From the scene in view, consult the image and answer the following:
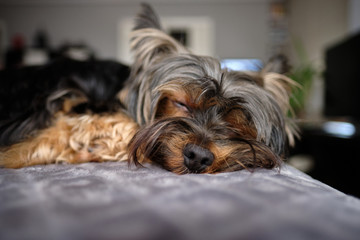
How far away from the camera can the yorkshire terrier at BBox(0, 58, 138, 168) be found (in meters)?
1.21

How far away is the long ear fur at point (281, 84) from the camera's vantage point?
4.91 ft

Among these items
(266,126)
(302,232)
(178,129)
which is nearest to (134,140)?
(178,129)

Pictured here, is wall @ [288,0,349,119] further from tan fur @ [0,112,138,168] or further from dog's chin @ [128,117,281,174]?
tan fur @ [0,112,138,168]

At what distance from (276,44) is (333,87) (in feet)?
18.3

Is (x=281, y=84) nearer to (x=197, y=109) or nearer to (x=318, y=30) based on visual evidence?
(x=197, y=109)

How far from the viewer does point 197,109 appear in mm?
1189

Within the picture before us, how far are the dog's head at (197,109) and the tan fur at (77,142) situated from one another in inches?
6.3

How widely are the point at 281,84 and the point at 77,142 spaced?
1.26m

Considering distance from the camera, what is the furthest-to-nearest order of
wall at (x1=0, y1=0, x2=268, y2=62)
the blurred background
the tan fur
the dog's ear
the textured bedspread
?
wall at (x1=0, y1=0, x2=268, y2=62) → the blurred background → the dog's ear → the tan fur → the textured bedspread

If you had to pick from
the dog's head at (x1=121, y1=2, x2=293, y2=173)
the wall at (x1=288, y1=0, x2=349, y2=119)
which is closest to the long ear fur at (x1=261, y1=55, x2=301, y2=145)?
the dog's head at (x1=121, y1=2, x2=293, y2=173)

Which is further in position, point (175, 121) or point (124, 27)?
point (124, 27)

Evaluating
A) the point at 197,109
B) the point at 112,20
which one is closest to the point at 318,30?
the point at 197,109

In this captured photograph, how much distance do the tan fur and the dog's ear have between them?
412mm

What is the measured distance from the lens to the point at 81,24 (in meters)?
8.87
